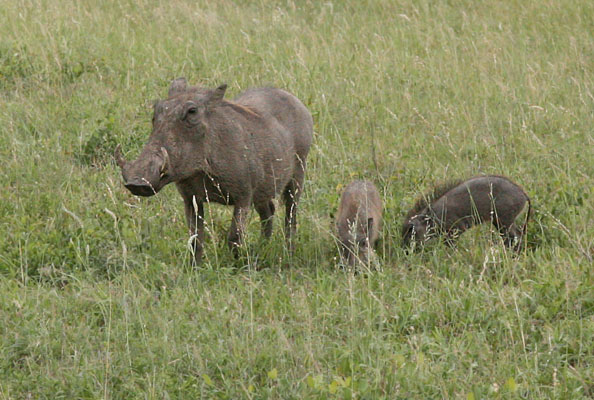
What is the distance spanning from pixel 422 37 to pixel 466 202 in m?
4.70

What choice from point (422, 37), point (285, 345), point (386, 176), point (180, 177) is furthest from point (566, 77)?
point (285, 345)

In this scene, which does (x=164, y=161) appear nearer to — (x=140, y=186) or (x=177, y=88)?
(x=140, y=186)

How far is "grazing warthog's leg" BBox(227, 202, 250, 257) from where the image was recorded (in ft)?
19.1

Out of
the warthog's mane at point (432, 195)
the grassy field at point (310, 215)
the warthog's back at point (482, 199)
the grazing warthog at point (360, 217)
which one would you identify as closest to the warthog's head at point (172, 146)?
the grassy field at point (310, 215)

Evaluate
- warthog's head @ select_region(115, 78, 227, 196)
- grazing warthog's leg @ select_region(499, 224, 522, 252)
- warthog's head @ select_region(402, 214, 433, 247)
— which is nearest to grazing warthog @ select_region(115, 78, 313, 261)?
warthog's head @ select_region(115, 78, 227, 196)

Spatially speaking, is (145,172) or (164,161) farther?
(164,161)

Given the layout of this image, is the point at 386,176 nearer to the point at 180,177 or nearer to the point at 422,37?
the point at 180,177

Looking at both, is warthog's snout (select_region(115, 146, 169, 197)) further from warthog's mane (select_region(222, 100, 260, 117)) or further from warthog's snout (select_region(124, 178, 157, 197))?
warthog's mane (select_region(222, 100, 260, 117))

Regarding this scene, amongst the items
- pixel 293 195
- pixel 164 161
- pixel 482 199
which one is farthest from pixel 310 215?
pixel 164 161

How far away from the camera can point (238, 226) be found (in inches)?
229

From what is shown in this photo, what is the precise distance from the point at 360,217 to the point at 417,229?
0.40m

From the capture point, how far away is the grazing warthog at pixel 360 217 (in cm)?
609

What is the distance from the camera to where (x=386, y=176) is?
7.32 metres

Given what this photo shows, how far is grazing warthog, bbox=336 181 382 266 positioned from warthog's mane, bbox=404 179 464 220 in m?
0.24
